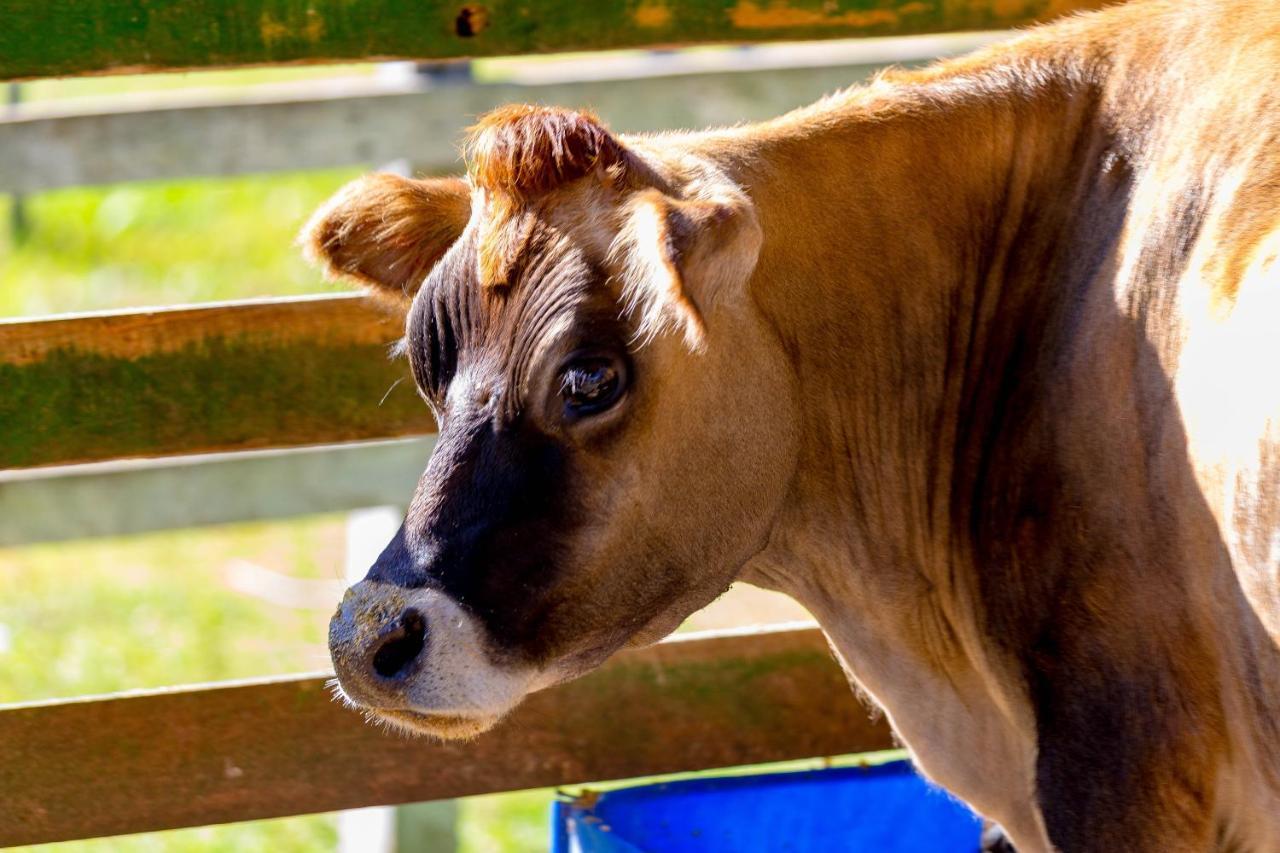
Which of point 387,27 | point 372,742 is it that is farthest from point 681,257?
point 372,742

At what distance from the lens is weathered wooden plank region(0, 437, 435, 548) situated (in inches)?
210

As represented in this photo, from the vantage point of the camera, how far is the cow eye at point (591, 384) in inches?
94.7

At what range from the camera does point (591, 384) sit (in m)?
2.41

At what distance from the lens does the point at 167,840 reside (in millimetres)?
5211

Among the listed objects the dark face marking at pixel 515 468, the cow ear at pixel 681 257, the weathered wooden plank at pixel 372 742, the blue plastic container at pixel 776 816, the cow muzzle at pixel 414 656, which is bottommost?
the blue plastic container at pixel 776 816

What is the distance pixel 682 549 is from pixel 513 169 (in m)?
0.64

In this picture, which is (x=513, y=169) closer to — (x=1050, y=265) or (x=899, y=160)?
(x=899, y=160)

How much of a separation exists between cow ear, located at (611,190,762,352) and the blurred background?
1.17 meters

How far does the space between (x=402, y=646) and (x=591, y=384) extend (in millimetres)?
469

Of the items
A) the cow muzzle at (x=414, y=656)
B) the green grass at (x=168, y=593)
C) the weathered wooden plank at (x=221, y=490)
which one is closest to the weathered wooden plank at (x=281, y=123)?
the green grass at (x=168, y=593)

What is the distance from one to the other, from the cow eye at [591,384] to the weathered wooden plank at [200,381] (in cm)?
94

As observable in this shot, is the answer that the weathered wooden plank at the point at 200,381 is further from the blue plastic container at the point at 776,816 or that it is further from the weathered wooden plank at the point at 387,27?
the blue plastic container at the point at 776,816

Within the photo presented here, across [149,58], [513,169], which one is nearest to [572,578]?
[513,169]

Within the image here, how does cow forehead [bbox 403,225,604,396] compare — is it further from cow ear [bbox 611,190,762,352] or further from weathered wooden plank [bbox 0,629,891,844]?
weathered wooden plank [bbox 0,629,891,844]
